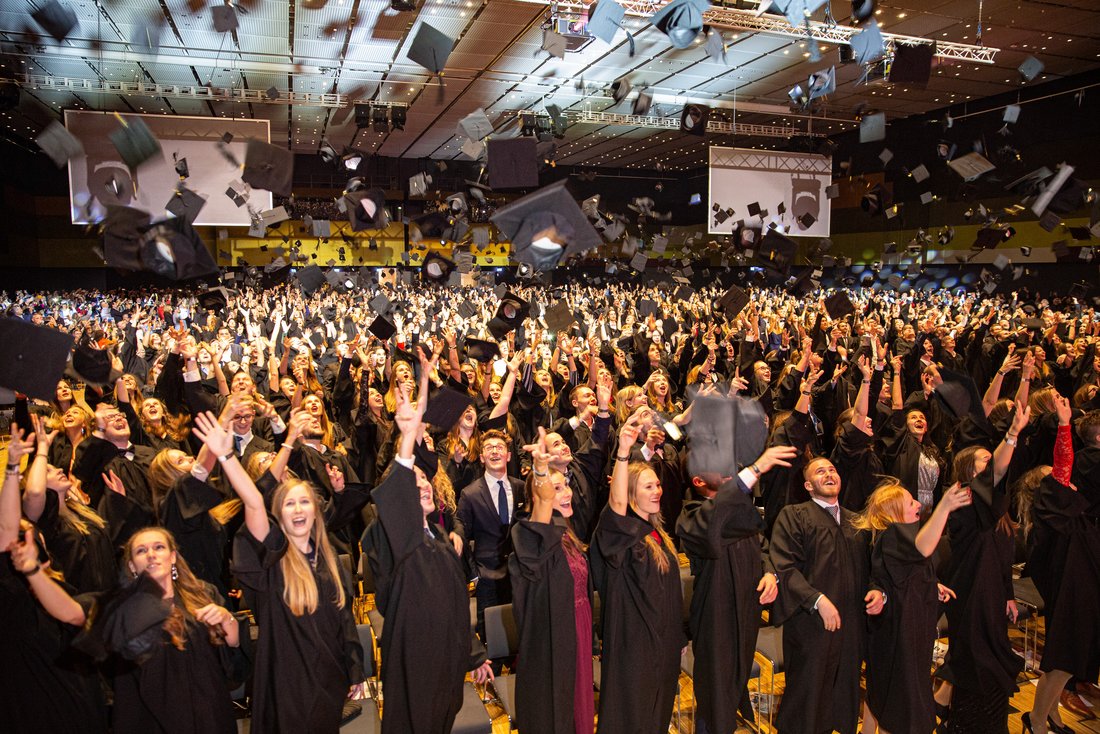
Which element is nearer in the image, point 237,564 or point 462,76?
point 237,564

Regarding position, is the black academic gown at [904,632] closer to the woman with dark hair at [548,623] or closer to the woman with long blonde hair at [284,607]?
the woman with dark hair at [548,623]

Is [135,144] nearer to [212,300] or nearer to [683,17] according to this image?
[212,300]

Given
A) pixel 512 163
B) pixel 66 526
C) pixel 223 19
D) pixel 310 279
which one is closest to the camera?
pixel 66 526

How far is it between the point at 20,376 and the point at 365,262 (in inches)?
1131

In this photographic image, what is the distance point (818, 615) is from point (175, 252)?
4.50m

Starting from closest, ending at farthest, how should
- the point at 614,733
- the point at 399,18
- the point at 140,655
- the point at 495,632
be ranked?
the point at 140,655, the point at 614,733, the point at 495,632, the point at 399,18

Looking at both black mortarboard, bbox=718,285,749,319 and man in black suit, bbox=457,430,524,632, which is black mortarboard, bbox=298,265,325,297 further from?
black mortarboard, bbox=718,285,749,319

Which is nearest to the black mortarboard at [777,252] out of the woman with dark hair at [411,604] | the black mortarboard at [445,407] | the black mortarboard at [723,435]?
the black mortarboard at [723,435]

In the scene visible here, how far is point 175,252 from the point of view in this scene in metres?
4.89

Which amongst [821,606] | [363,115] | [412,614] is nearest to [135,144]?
[412,614]

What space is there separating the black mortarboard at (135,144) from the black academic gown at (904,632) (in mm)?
5460

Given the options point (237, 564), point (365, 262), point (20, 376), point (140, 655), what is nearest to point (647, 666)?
point (237, 564)

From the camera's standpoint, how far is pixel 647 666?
10.3 feet

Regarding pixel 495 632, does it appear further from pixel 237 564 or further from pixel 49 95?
pixel 49 95
